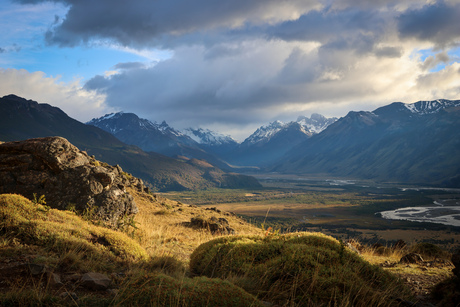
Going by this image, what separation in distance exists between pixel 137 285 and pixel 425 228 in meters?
82.1

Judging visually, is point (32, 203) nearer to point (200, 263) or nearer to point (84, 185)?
point (84, 185)

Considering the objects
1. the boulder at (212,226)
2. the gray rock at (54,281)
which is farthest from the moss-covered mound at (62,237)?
the boulder at (212,226)

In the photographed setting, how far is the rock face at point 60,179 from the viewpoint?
893 centimetres

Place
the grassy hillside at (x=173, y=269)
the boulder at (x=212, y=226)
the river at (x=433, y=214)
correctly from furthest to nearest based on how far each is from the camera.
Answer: the river at (x=433, y=214) → the boulder at (x=212, y=226) → the grassy hillside at (x=173, y=269)

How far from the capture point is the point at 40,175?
9281 millimetres

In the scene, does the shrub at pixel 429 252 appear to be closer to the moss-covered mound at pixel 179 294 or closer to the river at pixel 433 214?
the moss-covered mound at pixel 179 294

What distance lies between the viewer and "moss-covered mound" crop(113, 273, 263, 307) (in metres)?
3.69

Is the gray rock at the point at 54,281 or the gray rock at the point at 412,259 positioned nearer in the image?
the gray rock at the point at 54,281

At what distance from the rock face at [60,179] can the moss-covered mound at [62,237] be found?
1637 mm

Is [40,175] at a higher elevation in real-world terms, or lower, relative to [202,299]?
higher

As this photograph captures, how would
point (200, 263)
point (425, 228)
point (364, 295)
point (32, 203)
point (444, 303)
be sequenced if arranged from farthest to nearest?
point (425, 228)
point (32, 203)
point (200, 263)
point (444, 303)
point (364, 295)

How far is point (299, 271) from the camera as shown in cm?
506

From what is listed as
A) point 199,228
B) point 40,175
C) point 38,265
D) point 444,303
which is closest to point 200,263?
point 38,265

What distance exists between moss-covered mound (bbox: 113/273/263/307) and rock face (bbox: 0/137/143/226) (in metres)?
5.58
